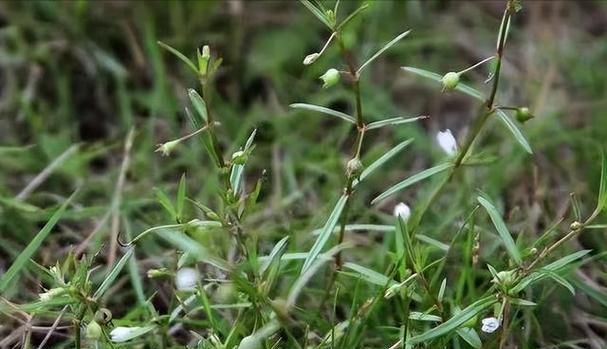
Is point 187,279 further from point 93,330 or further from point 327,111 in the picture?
point 327,111

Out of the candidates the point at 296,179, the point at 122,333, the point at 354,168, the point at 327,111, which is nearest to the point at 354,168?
the point at 354,168

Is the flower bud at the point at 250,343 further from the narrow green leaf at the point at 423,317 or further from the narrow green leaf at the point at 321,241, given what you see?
the narrow green leaf at the point at 423,317

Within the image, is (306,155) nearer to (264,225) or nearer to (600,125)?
(264,225)

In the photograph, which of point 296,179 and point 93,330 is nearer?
point 93,330

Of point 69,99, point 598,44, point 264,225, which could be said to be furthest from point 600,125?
point 69,99

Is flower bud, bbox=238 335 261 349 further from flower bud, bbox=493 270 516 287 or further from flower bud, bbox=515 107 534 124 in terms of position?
flower bud, bbox=515 107 534 124
